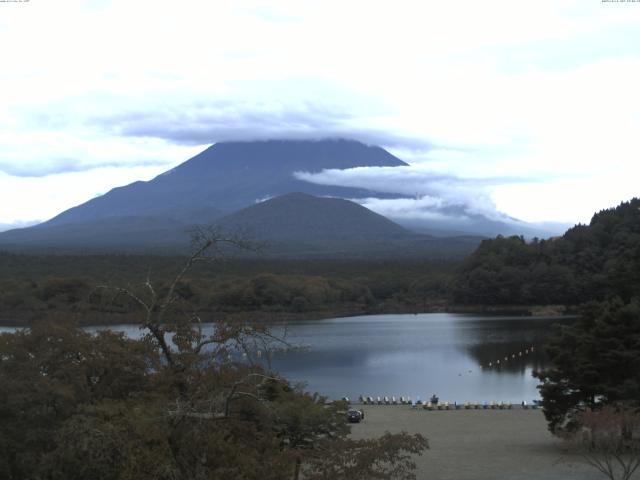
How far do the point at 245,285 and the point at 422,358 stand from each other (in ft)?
97.0

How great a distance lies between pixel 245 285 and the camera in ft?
228

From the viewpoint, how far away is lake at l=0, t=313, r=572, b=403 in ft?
106

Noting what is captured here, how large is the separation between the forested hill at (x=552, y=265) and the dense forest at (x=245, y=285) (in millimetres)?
3735

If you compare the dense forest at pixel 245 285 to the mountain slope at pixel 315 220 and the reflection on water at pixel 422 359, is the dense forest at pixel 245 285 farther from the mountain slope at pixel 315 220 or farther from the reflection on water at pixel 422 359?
the mountain slope at pixel 315 220

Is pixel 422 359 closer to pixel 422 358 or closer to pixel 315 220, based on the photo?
pixel 422 358

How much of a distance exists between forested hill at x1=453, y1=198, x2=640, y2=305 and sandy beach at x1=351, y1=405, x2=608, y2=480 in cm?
4489

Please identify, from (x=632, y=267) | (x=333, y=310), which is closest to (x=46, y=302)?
(x=333, y=310)

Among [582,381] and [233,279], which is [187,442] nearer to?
[582,381]

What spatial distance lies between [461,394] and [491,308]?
146 feet

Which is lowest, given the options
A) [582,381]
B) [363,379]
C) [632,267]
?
[363,379]

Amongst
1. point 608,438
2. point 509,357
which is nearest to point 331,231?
point 509,357

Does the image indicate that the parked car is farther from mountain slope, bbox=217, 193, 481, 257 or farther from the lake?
mountain slope, bbox=217, 193, 481, 257

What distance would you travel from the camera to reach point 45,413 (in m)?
11.5

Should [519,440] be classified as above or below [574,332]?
below
